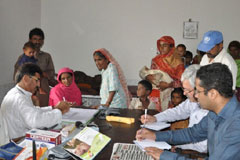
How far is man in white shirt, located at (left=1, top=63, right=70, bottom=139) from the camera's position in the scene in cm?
197

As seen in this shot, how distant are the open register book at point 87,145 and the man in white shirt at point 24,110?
1.47 ft

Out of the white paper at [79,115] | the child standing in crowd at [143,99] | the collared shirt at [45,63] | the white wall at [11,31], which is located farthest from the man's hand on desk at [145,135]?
the white wall at [11,31]

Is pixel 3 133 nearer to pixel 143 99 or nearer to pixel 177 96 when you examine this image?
pixel 143 99

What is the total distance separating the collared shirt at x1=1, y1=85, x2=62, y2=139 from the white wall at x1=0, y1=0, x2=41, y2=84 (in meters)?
2.72

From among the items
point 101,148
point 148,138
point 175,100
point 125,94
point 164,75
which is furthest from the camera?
point 164,75

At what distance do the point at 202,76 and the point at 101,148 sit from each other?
0.72m

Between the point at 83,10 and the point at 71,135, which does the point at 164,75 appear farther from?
the point at 83,10

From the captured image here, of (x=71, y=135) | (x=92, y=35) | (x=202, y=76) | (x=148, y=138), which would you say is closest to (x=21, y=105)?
(x=71, y=135)

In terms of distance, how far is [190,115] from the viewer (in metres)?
2.41

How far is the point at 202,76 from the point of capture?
1.44 meters

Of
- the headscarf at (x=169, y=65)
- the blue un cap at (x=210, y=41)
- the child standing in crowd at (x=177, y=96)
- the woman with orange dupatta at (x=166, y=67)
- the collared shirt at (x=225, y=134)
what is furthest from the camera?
the headscarf at (x=169, y=65)

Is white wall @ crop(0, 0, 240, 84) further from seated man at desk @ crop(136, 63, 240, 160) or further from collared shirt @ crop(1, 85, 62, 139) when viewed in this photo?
seated man at desk @ crop(136, 63, 240, 160)

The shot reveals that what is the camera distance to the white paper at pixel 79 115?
7.25 feet

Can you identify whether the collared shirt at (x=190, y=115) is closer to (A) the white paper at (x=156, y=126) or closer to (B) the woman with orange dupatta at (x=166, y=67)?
(A) the white paper at (x=156, y=126)
